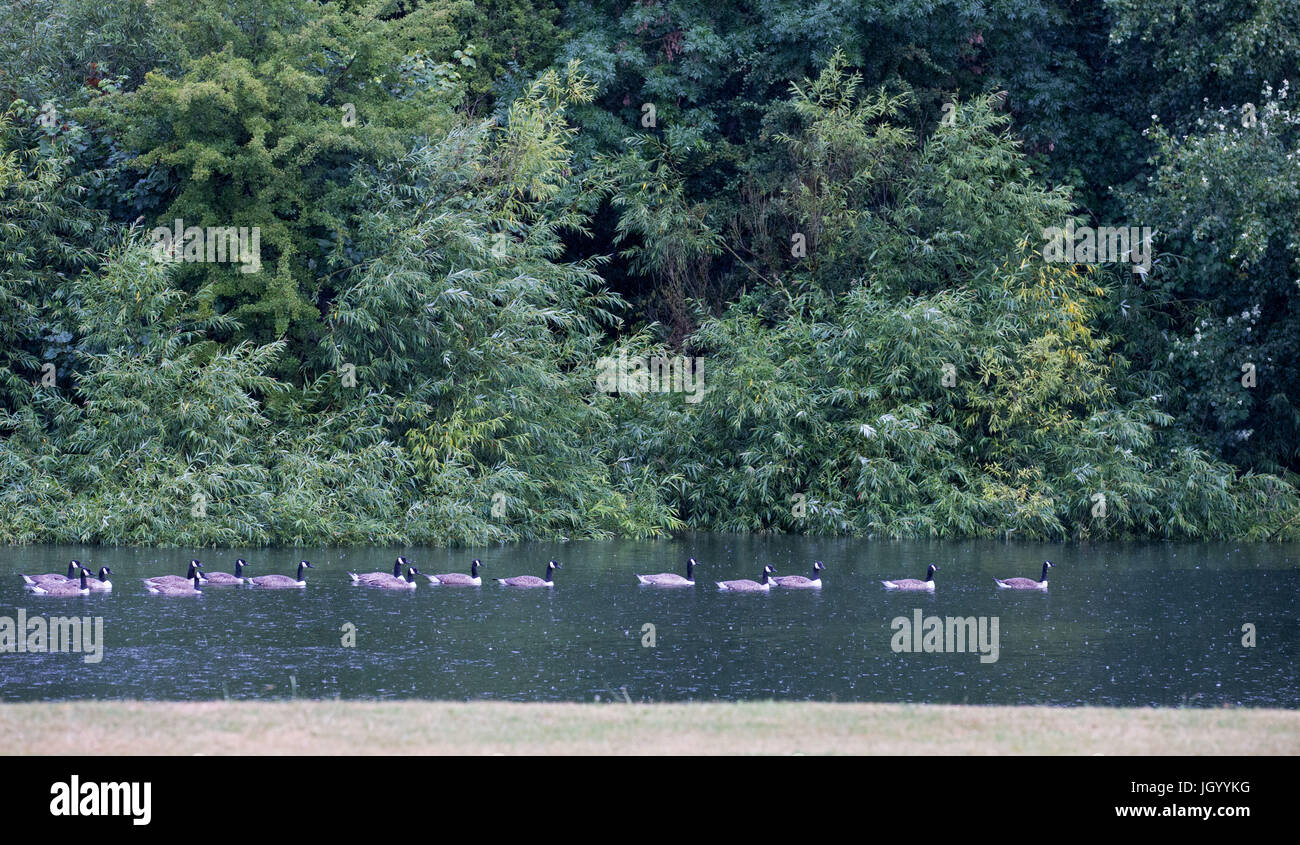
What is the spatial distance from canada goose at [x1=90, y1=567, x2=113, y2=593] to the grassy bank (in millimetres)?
9318

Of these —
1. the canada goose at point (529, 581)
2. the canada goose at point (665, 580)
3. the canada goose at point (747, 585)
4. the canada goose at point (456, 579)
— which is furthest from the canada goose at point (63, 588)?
the canada goose at point (747, 585)

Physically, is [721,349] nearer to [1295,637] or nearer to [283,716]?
[1295,637]

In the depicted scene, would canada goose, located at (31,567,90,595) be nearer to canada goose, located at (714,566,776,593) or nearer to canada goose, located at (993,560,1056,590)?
canada goose, located at (714,566,776,593)

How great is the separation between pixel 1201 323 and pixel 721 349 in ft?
35.0

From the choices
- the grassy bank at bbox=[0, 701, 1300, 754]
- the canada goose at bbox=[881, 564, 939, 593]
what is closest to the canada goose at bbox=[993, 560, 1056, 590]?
the canada goose at bbox=[881, 564, 939, 593]

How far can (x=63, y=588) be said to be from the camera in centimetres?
1922

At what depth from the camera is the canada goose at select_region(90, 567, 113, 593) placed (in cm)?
1969

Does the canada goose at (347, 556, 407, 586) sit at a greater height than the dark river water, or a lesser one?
greater

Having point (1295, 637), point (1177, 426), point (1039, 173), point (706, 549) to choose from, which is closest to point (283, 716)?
point (1295, 637)

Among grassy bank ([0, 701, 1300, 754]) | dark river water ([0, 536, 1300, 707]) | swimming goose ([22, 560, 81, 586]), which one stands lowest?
dark river water ([0, 536, 1300, 707])

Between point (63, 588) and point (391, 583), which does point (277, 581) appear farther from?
point (63, 588)

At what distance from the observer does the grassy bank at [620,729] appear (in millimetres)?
9312

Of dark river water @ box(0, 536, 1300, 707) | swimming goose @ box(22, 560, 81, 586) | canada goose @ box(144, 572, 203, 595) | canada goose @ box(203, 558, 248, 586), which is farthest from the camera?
canada goose @ box(203, 558, 248, 586)

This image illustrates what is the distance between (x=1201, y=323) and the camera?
3083cm
